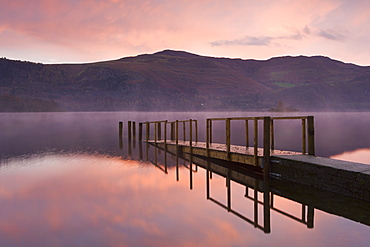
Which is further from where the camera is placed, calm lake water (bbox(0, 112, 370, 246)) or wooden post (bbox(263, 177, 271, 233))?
wooden post (bbox(263, 177, 271, 233))

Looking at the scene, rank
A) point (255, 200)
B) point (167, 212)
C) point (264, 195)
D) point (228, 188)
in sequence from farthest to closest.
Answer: point (228, 188) < point (264, 195) < point (255, 200) < point (167, 212)

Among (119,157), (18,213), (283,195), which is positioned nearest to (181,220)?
(283,195)

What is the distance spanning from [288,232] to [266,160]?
5163mm

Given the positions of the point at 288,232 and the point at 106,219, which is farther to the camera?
the point at 106,219

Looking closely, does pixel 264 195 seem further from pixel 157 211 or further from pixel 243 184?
pixel 157 211

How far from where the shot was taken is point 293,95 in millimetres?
187625

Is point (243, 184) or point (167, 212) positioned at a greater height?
point (243, 184)

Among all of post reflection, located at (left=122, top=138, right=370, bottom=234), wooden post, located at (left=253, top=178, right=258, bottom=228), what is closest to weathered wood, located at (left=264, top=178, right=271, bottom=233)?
post reflection, located at (left=122, top=138, right=370, bottom=234)

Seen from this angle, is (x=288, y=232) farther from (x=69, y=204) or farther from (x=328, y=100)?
(x=328, y=100)

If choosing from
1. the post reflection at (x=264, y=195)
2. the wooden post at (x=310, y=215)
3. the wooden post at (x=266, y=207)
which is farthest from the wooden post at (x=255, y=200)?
the wooden post at (x=310, y=215)

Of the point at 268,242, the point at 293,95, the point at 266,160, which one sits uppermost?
the point at 293,95

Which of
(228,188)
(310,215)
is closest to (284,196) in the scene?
(310,215)

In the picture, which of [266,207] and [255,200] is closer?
[266,207]

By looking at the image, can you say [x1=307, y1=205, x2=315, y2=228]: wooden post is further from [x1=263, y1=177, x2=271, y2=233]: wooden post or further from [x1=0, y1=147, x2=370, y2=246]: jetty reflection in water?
[x1=263, y1=177, x2=271, y2=233]: wooden post
